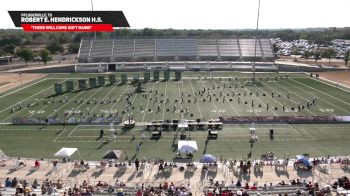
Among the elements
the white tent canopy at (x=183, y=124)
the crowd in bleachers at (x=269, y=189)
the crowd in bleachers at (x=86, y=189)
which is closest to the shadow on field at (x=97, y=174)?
the crowd in bleachers at (x=86, y=189)

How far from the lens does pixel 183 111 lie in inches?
1750

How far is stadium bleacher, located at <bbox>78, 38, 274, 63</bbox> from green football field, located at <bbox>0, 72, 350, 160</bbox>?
22.4m

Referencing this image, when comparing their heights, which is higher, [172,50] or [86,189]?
[172,50]

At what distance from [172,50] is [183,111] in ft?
184

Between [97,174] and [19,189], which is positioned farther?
[97,174]

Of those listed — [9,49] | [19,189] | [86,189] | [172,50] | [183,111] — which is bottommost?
[183,111]

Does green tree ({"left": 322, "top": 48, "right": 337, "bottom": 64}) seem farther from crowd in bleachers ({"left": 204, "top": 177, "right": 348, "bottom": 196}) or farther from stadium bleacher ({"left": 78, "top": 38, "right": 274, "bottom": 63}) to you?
crowd in bleachers ({"left": 204, "top": 177, "right": 348, "bottom": 196})

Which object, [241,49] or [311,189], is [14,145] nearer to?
[311,189]

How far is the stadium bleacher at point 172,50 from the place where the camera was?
9456 centimetres

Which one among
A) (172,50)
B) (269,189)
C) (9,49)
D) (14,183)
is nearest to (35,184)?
(14,183)

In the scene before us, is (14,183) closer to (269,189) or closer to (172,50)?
(269,189)

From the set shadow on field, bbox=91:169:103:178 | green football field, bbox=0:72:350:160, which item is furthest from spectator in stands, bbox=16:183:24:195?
green football field, bbox=0:72:350:160

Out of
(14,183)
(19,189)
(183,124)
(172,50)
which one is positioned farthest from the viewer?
(172,50)

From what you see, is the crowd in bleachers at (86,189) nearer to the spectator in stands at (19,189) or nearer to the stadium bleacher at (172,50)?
the spectator in stands at (19,189)
